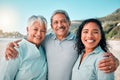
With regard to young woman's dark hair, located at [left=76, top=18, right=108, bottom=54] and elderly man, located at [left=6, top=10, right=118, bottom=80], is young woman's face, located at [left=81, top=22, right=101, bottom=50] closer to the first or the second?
young woman's dark hair, located at [left=76, top=18, right=108, bottom=54]

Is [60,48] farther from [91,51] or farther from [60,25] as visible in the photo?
[91,51]

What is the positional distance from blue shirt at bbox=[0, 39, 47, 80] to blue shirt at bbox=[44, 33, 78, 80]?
0.12 meters

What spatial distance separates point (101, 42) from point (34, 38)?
2.04 ft

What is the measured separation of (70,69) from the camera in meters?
2.53

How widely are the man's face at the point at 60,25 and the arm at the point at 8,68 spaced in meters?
0.57

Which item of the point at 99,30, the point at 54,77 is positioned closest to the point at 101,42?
the point at 99,30

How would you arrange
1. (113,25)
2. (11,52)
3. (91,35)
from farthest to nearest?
(113,25) < (11,52) < (91,35)

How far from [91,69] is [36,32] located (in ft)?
2.18

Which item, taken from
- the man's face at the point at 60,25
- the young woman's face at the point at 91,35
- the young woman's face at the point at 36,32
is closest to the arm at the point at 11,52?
the young woman's face at the point at 36,32

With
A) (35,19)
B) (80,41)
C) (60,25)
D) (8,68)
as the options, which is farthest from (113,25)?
(8,68)

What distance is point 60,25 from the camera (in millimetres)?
2666

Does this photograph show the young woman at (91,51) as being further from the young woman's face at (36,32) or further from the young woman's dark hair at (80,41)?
the young woman's face at (36,32)

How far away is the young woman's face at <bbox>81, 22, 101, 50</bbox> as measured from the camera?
2240 mm

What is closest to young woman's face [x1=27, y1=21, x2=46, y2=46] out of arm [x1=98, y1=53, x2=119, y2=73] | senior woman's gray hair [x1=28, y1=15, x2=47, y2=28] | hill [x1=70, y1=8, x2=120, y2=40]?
senior woman's gray hair [x1=28, y1=15, x2=47, y2=28]
